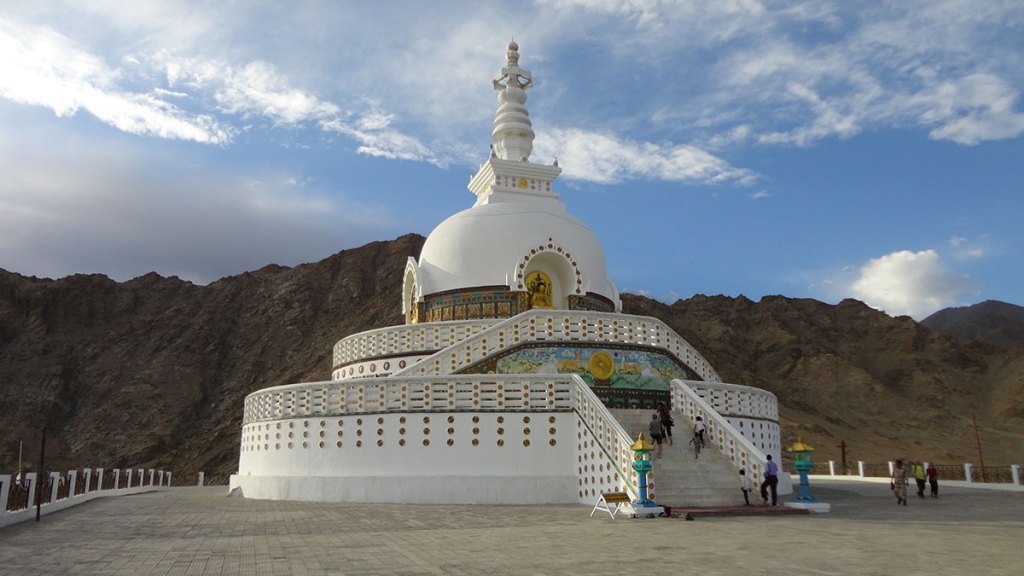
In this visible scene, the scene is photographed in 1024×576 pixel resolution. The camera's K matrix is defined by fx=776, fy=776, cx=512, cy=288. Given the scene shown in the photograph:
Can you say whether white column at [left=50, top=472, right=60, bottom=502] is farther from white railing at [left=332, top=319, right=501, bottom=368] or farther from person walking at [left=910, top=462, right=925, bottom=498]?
person walking at [left=910, top=462, right=925, bottom=498]

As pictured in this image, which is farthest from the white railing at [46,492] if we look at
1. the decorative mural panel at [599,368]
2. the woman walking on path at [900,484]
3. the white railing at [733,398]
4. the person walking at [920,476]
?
the person walking at [920,476]

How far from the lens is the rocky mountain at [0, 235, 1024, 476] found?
52.8 meters

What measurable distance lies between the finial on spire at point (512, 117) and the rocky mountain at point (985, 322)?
265 feet

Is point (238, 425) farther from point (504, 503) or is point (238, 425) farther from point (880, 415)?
point (880, 415)

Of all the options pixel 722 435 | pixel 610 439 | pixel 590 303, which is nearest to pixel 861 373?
pixel 590 303

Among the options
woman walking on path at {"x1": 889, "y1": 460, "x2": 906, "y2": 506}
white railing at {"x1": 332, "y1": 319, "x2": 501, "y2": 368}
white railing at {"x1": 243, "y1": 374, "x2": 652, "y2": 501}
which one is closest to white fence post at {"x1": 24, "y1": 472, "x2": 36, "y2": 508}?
white railing at {"x1": 243, "y1": 374, "x2": 652, "y2": 501}

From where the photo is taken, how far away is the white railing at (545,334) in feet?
60.8

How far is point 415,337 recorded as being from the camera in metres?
22.6

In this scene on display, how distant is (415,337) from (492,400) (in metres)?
6.81

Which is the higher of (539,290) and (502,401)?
(539,290)

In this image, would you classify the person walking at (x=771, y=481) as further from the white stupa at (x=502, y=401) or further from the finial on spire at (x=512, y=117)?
the finial on spire at (x=512, y=117)

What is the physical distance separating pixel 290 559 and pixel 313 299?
60.5 meters

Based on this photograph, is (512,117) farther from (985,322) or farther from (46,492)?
(985,322)

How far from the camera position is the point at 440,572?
23.9ft
